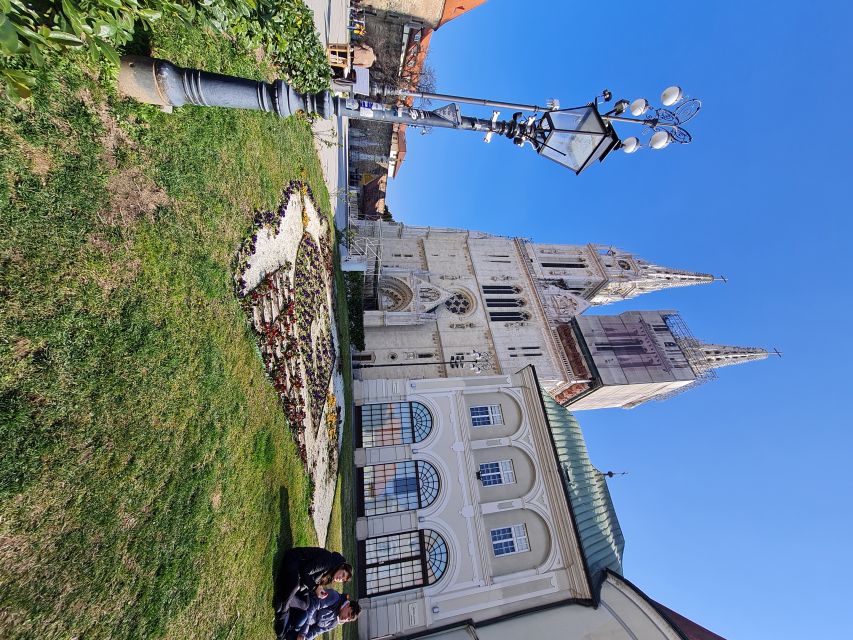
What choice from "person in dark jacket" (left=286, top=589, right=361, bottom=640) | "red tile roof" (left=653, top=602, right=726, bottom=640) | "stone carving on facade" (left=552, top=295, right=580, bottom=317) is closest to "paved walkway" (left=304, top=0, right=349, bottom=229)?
"person in dark jacket" (left=286, top=589, right=361, bottom=640)

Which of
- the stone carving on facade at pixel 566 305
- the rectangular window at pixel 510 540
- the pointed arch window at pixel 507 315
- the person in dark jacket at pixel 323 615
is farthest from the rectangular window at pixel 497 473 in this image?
the stone carving on facade at pixel 566 305

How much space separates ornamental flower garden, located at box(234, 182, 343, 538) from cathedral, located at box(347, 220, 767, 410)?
12.5 metres

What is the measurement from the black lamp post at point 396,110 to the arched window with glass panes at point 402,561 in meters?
16.4

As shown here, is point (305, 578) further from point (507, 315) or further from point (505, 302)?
point (505, 302)

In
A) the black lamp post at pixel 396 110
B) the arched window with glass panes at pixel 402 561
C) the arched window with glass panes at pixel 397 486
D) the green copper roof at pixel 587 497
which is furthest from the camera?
the green copper roof at pixel 587 497

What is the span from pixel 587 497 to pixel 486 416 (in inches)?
254

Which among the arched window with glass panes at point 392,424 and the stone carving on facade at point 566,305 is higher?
the stone carving on facade at point 566,305

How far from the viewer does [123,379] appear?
4676 millimetres

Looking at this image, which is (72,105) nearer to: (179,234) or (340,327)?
(179,234)

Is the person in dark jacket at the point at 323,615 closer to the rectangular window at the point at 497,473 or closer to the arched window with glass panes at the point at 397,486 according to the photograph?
the arched window with glass panes at the point at 397,486

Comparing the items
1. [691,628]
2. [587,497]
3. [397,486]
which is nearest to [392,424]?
[397,486]

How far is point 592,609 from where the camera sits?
15977 mm

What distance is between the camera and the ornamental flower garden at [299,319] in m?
9.06

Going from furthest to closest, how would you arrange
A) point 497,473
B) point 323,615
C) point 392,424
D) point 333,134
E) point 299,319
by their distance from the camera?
point 333,134 → point 392,424 → point 497,473 → point 299,319 → point 323,615
